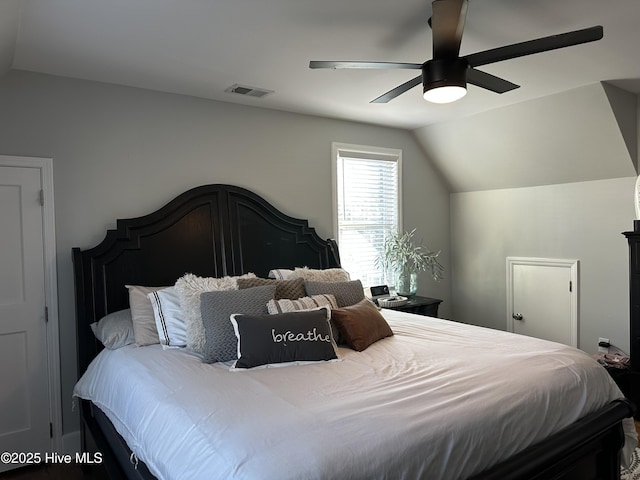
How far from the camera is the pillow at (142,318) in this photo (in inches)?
104

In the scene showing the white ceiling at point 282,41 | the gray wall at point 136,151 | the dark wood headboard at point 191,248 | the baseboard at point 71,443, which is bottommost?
the baseboard at point 71,443

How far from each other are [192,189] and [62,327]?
1295mm

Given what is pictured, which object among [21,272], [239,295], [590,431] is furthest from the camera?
[21,272]

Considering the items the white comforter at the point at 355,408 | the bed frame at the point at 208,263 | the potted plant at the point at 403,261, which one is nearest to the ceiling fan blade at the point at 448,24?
the white comforter at the point at 355,408

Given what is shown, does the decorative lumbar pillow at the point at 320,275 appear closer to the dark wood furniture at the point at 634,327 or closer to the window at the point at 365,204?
the window at the point at 365,204

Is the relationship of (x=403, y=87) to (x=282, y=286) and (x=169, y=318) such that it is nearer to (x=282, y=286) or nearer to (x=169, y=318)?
(x=282, y=286)

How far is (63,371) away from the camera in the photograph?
2.97 m

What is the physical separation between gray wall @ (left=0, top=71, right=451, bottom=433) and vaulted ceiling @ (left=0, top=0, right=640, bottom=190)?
16cm

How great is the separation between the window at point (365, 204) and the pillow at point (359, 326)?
1657 mm

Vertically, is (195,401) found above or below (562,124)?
below

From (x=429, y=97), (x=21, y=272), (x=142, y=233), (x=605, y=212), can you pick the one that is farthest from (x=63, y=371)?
(x=605, y=212)

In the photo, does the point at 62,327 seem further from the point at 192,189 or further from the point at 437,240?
the point at 437,240

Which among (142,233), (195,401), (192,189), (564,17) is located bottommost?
(195,401)

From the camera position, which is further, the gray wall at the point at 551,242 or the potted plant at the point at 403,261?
the potted plant at the point at 403,261
